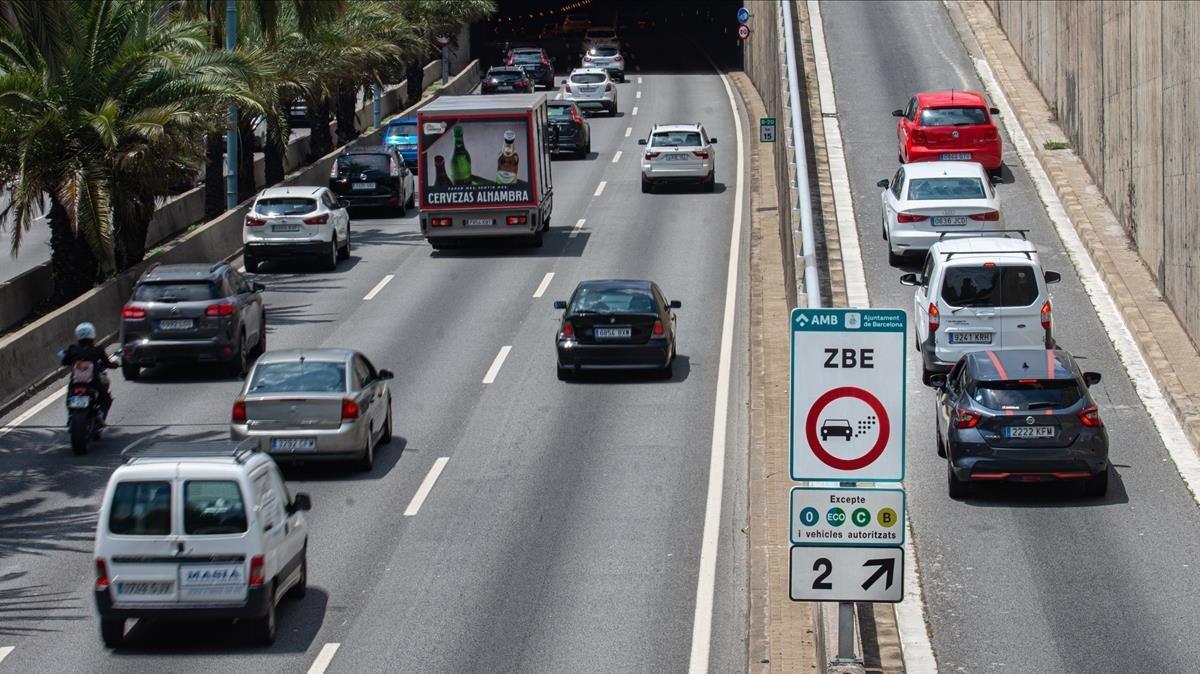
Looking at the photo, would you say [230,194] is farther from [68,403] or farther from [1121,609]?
[1121,609]

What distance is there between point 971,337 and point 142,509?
12465 millimetres

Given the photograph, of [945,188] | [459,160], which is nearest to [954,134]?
[945,188]

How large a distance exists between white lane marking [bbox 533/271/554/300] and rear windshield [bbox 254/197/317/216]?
5.11 metres

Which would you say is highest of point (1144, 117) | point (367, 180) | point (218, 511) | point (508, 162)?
point (1144, 117)

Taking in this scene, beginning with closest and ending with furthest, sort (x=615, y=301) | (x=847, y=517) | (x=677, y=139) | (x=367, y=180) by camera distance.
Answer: (x=847, y=517) < (x=615, y=301) < (x=367, y=180) < (x=677, y=139)

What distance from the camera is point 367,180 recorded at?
138 ft

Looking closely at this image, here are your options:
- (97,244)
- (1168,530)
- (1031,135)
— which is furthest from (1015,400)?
(1031,135)

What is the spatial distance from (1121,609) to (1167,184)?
13.5 m

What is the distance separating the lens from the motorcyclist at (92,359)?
71.6 feet

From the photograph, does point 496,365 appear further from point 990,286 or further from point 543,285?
point 990,286

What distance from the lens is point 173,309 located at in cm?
2550

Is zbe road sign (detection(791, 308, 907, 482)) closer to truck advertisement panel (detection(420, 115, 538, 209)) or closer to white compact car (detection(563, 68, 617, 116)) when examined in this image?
truck advertisement panel (detection(420, 115, 538, 209))

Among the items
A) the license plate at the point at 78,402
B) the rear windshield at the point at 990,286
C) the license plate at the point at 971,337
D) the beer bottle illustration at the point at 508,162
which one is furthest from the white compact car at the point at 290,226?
the license plate at the point at 971,337

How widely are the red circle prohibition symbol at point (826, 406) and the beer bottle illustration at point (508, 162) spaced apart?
26.5 metres
